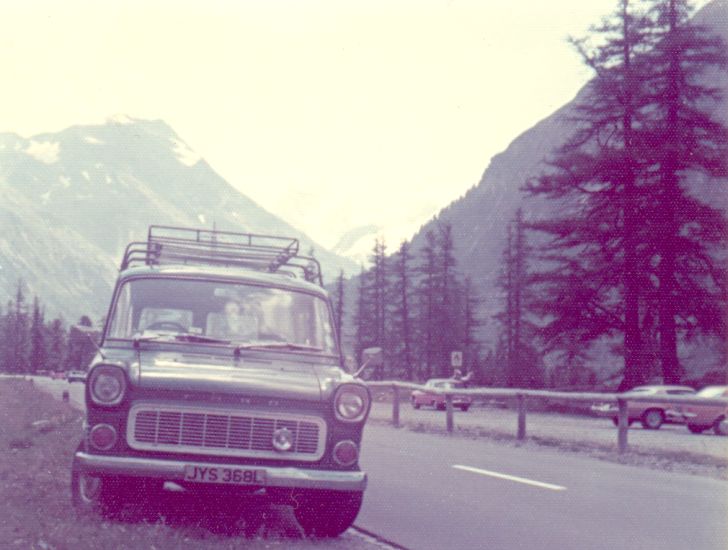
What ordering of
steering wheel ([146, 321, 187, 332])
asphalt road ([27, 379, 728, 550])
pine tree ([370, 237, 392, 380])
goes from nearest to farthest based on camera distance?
asphalt road ([27, 379, 728, 550]) < steering wheel ([146, 321, 187, 332]) < pine tree ([370, 237, 392, 380])

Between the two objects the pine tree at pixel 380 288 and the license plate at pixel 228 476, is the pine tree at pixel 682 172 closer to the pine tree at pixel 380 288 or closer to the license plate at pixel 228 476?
the license plate at pixel 228 476

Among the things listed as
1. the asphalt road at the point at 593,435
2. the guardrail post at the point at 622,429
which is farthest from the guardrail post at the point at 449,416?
the guardrail post at the point at 622,429

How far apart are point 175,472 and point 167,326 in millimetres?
1641

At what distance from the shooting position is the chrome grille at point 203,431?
7074 millimetres

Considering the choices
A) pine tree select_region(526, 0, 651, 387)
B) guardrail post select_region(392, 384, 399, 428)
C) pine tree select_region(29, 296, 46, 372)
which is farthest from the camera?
pine tree select_region(29, 296, 46, 372)

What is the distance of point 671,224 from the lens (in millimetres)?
35375

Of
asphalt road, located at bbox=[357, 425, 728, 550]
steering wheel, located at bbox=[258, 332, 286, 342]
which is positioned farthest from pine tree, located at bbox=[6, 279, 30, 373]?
steering wheel, located at bbox=[258, 332, 286, 342]

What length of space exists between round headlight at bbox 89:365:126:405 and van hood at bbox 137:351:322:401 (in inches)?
5.6

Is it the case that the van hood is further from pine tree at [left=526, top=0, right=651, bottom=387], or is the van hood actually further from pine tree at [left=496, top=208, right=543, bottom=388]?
pine tree at [left=496, top=208, right=543, bottom=388]

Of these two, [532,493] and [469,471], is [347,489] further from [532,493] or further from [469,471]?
[469,471]

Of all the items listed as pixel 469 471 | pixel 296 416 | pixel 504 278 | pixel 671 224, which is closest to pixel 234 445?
pixel 296 416

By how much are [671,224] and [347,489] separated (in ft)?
98.8

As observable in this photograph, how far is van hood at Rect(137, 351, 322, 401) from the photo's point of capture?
711cm

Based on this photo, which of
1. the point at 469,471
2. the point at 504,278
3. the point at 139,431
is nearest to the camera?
the point at 139,431
